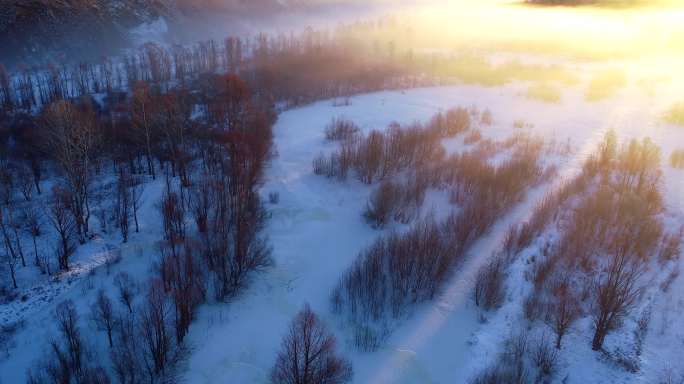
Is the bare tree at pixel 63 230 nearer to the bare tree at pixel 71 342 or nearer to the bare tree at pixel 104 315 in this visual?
the bare tree at pixel 71 342

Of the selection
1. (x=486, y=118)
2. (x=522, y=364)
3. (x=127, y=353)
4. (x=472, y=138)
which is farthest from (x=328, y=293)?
(x=486, y=118)

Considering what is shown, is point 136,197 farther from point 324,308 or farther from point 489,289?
point 489,289

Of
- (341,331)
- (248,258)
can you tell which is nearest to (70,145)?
(248,258)

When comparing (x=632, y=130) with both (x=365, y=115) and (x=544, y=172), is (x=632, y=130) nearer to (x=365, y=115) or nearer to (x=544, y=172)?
(x=544, y=172)

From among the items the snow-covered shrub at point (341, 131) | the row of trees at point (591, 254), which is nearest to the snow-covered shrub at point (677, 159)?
the row of trees at point (591, 254)

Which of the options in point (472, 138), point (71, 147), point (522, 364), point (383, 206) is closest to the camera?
point (522, 364)

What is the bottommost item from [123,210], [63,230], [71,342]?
[71,342]

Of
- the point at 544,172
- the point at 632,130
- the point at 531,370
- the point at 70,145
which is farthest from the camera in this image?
the point at 632,130
